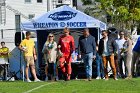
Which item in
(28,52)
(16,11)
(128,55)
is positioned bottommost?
(128,55)

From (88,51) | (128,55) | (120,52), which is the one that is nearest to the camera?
(88,51)

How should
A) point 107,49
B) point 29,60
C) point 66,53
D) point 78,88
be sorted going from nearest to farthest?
1. point 78,88
2. point 66,53
3. point 107,49
4. point 29,60

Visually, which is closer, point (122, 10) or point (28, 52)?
point (28, 52)

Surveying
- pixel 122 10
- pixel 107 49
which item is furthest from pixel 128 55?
pixel 122 10

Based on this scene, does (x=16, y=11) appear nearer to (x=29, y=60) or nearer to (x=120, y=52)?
(x=120, y=52)

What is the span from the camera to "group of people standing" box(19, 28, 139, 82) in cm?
1966

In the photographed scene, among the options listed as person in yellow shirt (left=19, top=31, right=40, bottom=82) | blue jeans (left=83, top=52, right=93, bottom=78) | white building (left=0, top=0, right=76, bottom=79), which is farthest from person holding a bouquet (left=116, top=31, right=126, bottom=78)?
white building (left=0, top=0, right=76, bottom=79)

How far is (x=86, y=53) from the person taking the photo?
19578mm

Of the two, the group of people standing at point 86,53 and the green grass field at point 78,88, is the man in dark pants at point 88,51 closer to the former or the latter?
the group of people standing at point 86,53

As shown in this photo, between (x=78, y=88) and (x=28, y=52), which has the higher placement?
(x=28, y=52)

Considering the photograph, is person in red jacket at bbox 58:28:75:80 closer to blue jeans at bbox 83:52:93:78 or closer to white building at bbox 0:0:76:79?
blue jeans at bbox 83:52:93:78

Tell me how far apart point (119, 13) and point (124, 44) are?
24.4m

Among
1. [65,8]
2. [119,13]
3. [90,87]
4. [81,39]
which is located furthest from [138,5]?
[90,87]

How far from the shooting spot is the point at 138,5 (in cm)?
4597
